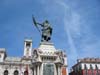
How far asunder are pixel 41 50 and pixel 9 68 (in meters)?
52.8

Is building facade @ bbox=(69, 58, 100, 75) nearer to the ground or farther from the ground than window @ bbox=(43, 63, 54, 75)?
farther from the ground

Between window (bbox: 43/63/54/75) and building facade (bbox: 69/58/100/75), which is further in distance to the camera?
building facade (bbox: 69/58/100/75)

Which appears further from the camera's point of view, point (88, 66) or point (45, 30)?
point (88, 66)

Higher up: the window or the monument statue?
the monument statue

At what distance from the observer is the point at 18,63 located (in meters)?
87.4

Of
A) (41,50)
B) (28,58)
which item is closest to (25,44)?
(28,58)

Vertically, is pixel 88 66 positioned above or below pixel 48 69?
above

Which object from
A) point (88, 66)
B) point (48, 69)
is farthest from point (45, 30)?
point (88, 66)

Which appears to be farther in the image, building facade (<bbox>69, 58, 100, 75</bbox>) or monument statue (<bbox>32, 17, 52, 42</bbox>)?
building facade (<bbox>69, 58, 100, 75</bbox>)

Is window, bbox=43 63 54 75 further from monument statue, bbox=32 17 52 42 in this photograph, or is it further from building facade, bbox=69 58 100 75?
building facade, bbox=69 58 100 75

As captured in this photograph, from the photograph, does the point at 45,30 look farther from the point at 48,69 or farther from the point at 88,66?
the point at 88,66

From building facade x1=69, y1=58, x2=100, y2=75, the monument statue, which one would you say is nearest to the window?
the monument statue

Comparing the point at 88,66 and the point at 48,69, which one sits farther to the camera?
the point at 88,66

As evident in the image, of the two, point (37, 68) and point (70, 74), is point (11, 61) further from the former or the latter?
point (37, 68)
